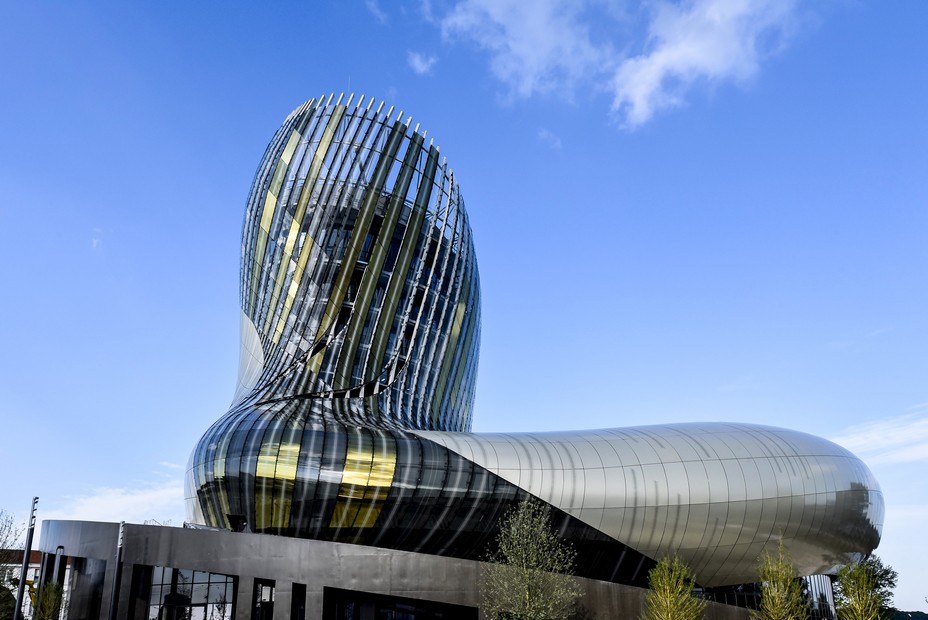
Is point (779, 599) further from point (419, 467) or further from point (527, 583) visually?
point (419, 467)

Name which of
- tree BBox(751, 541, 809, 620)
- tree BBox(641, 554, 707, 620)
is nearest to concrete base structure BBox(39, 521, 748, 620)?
tree BBox(641, 554, 707, 620)

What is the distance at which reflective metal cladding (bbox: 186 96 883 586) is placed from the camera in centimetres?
3478

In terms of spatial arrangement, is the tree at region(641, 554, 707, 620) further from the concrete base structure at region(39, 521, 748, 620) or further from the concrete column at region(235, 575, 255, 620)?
the concrete column at region(235, 575, 255, 620)

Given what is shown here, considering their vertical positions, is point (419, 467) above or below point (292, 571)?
above

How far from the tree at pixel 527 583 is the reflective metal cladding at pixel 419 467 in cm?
501

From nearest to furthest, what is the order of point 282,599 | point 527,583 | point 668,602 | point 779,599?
point 282,599 < point 668,602 < point 779,599 < point 527,583

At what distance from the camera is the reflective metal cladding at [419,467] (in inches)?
1369

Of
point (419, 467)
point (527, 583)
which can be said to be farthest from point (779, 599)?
point (419, 467)

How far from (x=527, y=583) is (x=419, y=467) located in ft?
28.8

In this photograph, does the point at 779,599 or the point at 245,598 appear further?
the point at 779,599

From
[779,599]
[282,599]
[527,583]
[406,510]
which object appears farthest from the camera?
[406,510]

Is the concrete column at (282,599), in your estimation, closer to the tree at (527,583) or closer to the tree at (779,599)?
the tree at (527,583)

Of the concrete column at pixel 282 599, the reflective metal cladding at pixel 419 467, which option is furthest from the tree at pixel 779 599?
the concrete column at pixel 282 599

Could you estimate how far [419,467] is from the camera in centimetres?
3525
